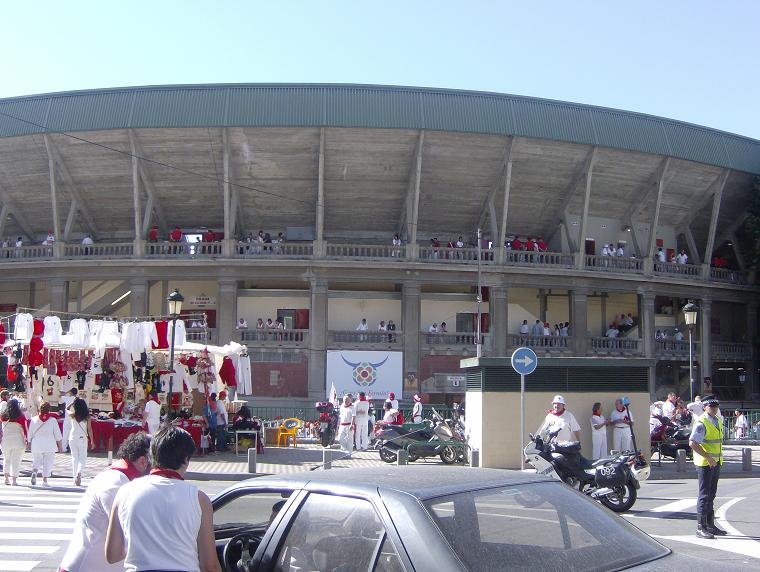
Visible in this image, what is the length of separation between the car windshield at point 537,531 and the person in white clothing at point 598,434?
48.0 feet

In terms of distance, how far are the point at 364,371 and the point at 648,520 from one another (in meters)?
24.3

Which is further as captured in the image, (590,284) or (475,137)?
(590,284)

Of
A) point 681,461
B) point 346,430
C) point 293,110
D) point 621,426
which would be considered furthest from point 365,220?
point 681,461

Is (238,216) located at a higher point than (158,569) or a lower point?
higher

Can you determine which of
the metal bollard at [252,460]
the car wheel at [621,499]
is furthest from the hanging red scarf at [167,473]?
the metal bollard at [252,460]

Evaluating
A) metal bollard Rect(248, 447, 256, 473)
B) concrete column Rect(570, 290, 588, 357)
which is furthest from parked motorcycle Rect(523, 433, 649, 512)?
concrete column Rect(570, 290, 588, 357)

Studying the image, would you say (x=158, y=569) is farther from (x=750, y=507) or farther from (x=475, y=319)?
(x=475, y=319)

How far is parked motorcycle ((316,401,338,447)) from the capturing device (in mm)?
24906

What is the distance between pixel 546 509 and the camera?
4176mm

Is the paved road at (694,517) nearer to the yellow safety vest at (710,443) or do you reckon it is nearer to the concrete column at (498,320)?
the yellow safety vest at (710,443)

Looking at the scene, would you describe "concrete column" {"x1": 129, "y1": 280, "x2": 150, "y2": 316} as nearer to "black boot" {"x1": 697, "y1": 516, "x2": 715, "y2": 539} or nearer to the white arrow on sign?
the white arrow on sign

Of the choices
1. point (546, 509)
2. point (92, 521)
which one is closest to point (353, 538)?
point (546, 509)

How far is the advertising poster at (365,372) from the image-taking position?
116 feet

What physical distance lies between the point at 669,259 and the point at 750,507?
30.1 metres
